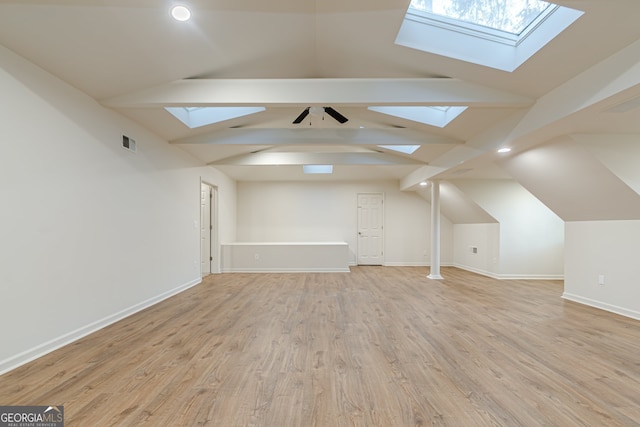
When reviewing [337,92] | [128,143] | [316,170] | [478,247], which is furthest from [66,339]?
[478,247]

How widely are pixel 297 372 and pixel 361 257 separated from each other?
6259 mm

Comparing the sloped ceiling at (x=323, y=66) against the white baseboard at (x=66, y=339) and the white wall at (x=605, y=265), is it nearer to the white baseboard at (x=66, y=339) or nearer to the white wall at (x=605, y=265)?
the white wall at (x=605, y=265)

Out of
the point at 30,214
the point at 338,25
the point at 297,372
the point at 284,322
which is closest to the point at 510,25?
the point at 338,25

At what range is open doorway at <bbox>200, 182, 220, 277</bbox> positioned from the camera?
6.76m

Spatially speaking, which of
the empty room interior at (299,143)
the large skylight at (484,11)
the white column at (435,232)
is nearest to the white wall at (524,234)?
the white column at (435,232)

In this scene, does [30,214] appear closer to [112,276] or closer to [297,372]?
[112,276]

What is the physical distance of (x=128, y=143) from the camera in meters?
3.55

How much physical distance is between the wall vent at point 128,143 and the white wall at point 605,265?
6335 mm

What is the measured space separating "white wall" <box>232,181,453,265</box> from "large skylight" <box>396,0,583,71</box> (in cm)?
578

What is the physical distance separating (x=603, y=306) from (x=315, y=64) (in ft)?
16.2

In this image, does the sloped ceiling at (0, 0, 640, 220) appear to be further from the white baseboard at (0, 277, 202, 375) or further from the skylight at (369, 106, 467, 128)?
the white baseboard at (0, 277, 202, 375)

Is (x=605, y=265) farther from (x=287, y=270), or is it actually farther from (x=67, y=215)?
(x=67, y=215)

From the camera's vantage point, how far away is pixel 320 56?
3.06 m

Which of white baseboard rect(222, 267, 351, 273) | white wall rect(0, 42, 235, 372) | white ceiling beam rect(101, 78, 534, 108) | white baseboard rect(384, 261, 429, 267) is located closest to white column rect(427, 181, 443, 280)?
white baseboard rect(384, 261, 429, 267)
